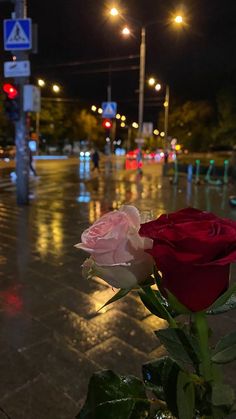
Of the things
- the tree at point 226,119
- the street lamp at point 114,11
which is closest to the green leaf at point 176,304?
the street lamp at point 114,11

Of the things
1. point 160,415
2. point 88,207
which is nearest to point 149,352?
point 160,415

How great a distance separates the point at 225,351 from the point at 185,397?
0.15 meters

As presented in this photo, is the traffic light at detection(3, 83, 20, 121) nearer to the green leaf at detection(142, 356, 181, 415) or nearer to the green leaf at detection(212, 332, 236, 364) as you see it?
the green leaf at detection(142, 356, 181, 415)

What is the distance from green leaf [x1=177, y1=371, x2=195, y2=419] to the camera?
102cm

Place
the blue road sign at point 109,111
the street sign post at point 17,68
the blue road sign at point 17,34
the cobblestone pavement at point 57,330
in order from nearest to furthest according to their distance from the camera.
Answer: the cobblestone pavement at point 57,330 → the blue road sign at point 17,34 → the street sign post at point 17,68 → the blue road sign at point 109,111

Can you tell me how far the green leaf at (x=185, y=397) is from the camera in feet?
3.35

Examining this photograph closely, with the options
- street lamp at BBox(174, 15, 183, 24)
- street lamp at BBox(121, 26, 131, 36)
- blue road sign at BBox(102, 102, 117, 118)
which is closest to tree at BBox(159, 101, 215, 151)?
blue road sign at BBox(102, 102, 117, 118)

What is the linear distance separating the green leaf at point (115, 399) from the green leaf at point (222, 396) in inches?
7.1

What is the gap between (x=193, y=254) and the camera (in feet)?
2.95

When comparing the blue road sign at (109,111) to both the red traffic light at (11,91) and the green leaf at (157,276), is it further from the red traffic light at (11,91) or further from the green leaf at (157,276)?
the green leaf at (157,276)

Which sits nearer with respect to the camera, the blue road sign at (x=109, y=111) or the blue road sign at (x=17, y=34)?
the blue road sign at (x=17, y=34)

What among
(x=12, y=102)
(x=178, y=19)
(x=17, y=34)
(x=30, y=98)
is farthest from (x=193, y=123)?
(x=17, y=34)

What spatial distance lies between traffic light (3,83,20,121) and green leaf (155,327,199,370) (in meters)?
11.0

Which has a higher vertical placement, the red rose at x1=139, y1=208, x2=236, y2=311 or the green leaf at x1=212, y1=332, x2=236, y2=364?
the red rose at x1=139, y1=208, x2=236, y2=311
